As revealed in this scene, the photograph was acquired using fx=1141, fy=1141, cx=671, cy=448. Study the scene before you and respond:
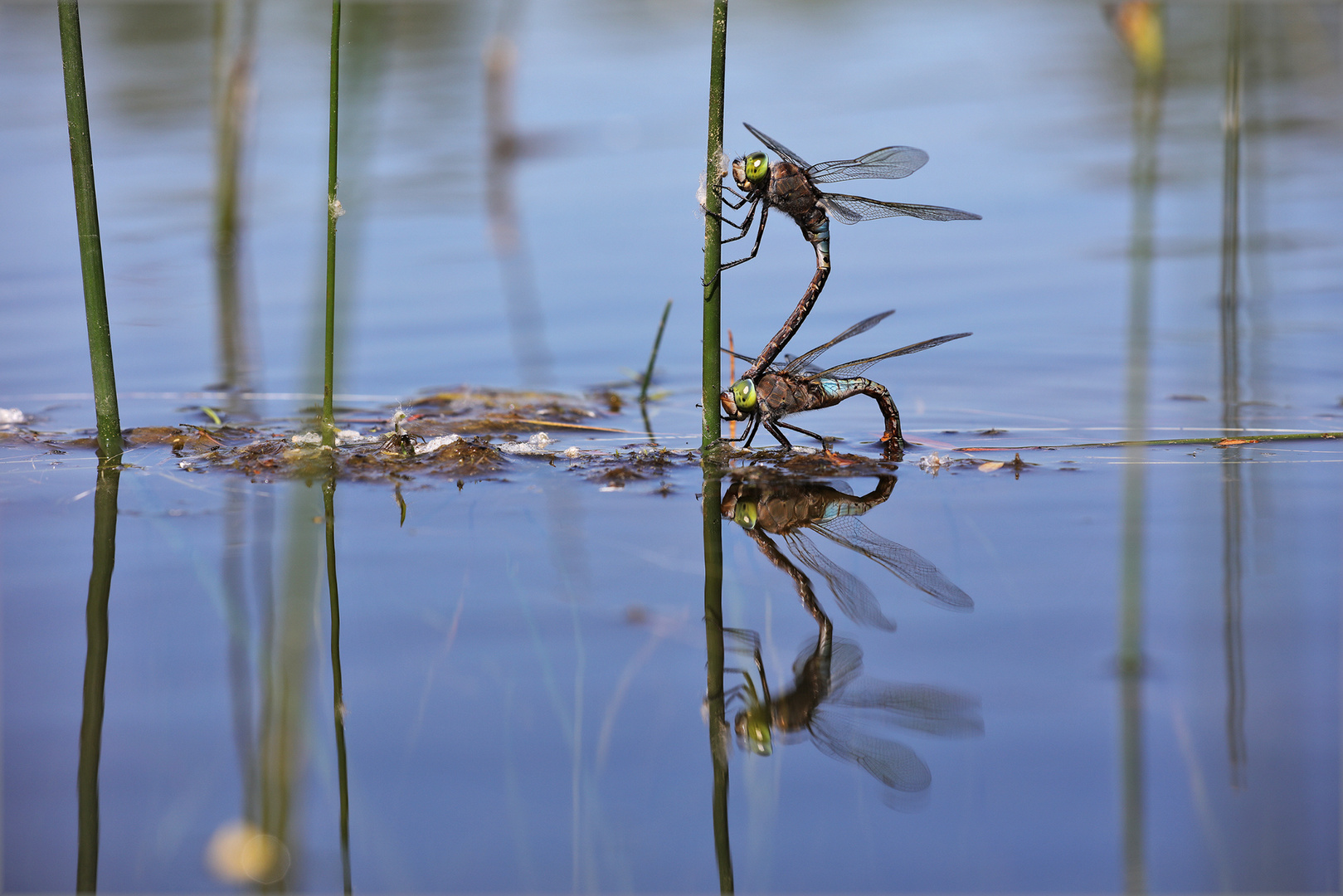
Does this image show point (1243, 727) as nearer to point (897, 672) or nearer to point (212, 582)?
point (897, 672)

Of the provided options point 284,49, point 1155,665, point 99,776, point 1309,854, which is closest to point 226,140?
point 99,776

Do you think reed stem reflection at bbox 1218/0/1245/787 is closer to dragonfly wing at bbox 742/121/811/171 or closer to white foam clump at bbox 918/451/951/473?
white foam clump at bbox 918/451/951/473

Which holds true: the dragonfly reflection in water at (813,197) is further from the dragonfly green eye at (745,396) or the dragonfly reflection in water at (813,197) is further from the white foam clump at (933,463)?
the white foam clump at (933,463)

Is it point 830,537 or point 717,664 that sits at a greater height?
point 830,537

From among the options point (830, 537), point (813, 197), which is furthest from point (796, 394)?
point (830, 537)

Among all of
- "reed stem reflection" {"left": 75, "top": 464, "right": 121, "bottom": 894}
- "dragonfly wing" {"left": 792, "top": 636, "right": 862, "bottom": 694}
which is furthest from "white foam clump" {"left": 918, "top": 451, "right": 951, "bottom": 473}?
"reed stem reflection" {"left": 75, "top": 464, "right": 121, "bottom": 894}

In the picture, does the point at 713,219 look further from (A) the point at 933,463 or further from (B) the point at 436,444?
(B) the point at 436,444

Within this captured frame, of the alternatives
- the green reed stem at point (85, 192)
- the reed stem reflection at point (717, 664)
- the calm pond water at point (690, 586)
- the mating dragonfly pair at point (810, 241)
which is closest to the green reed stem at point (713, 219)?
the calm pond water at point (690, 586)
